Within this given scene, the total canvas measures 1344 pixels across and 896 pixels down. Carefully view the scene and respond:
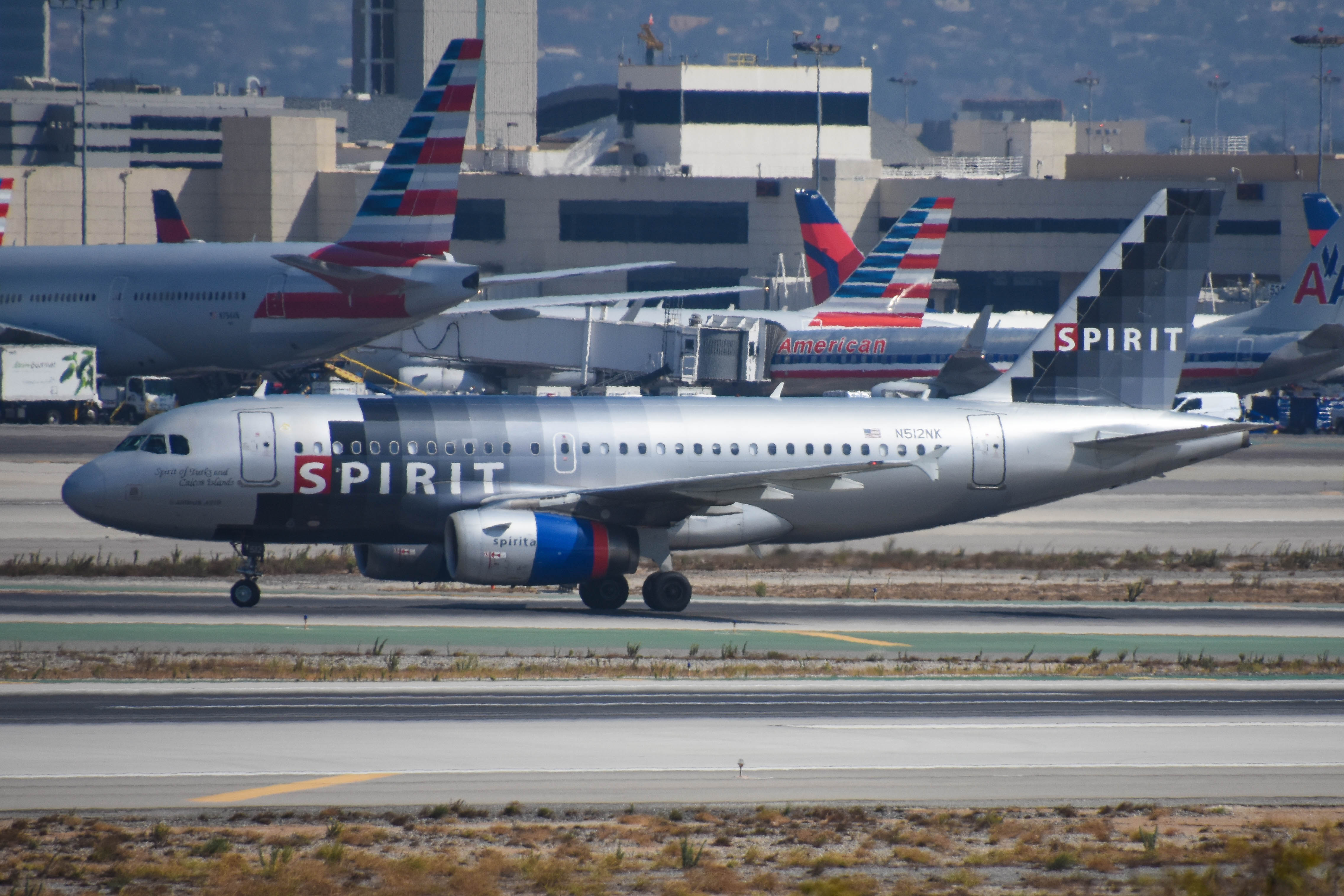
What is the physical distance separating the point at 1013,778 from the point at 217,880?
9.73m

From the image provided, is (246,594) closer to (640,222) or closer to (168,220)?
(168,220)

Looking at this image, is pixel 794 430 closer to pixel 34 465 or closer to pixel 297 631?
pixel 297 631

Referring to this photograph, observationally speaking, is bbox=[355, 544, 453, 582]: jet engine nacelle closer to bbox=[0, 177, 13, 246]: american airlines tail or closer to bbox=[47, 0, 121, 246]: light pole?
bbox=[0, 177, 13, 246]: american airlines tail

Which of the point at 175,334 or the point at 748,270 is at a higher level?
the point at 748,270

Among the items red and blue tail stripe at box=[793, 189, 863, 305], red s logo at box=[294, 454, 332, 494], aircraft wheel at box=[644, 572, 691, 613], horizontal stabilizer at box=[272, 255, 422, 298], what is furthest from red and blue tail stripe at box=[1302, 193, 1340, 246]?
red s logo at box=[294, 454, 332, 494]

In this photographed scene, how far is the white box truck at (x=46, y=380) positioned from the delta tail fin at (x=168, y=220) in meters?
13.2

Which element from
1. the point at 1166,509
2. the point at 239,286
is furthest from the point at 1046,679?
the point at 239,286

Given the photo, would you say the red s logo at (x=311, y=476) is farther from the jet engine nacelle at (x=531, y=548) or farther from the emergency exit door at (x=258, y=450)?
the jet engine nacelle at (x=531, y=548)

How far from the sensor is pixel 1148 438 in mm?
38000

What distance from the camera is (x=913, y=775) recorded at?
2091 cm

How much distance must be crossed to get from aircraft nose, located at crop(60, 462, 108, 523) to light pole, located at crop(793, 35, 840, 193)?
324 ft

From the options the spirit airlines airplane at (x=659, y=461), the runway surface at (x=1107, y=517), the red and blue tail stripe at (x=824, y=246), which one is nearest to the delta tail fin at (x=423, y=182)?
the runway surface at (x=1107, y=517)

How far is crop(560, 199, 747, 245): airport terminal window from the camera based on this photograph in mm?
139750

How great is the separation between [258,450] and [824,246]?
82.6 meters
